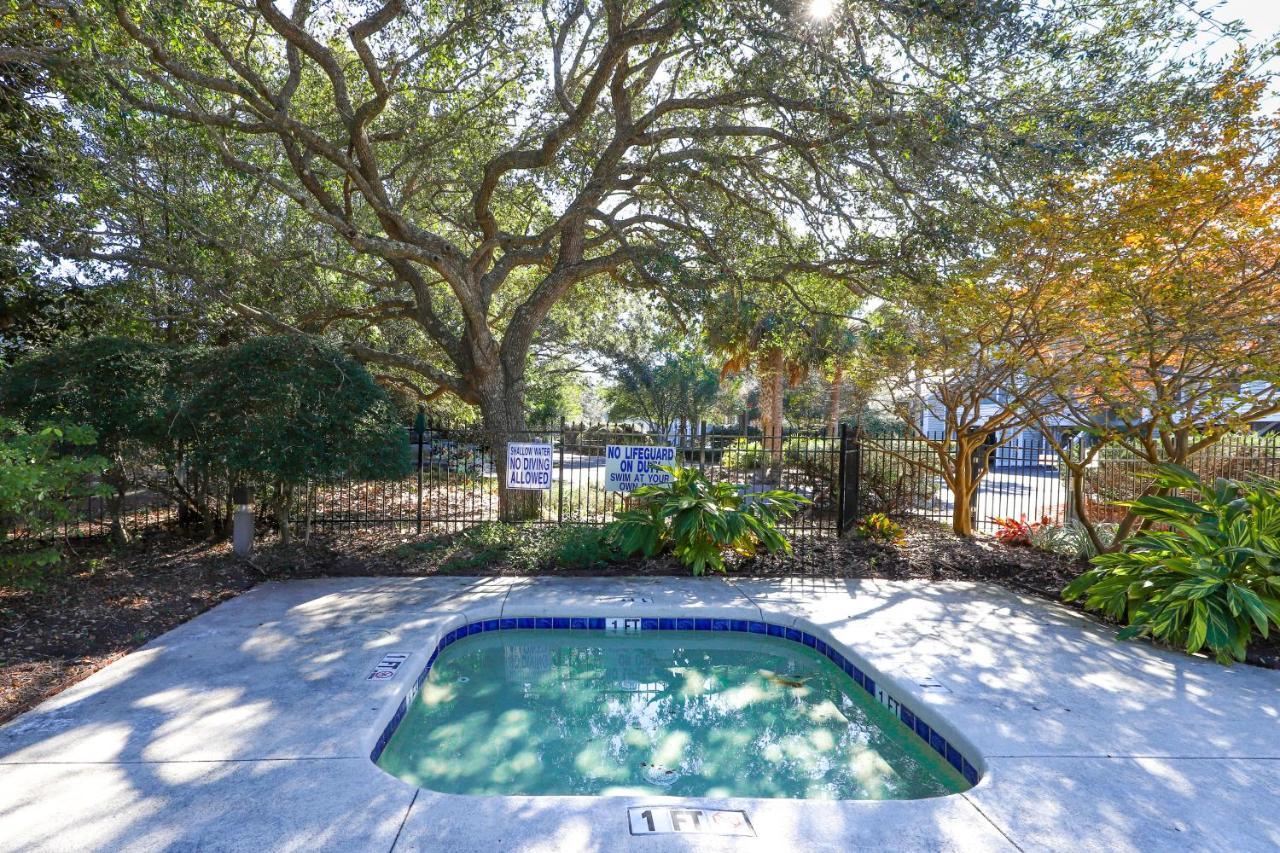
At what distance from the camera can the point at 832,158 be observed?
7.80 m

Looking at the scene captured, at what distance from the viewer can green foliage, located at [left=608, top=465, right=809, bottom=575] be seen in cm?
723

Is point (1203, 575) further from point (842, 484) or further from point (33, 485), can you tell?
point (33, 485)

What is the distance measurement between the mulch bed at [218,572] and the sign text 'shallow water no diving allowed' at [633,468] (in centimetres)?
99

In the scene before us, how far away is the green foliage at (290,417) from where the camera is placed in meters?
6.49

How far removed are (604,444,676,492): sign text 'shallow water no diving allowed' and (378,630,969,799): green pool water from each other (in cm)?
255

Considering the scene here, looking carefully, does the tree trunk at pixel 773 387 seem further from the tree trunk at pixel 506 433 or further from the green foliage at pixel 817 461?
the tree trunk at pixel 506 433

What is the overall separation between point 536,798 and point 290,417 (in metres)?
5.10

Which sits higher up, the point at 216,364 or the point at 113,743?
the point at 216,364

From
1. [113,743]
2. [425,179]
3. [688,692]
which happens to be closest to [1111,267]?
[688,692]

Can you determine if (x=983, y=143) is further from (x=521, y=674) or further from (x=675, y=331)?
(x=521, y=674)

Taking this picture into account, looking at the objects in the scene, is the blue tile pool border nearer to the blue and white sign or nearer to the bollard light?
the blue and white sign

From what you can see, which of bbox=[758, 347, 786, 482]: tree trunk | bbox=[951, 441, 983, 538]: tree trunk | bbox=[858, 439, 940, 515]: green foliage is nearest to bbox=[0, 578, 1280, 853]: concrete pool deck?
bbox=[951, 441, 983, 538]: tree trunk

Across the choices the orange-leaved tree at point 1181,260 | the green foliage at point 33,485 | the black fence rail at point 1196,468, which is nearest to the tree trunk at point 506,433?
A: the green foliage at point 33,485

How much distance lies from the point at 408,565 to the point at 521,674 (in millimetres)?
2963
